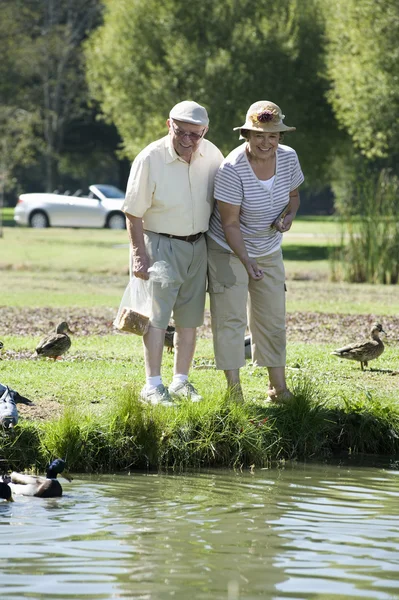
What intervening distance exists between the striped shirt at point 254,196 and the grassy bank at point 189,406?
46.7 inches

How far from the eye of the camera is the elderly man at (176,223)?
362 inches

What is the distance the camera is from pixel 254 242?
9.50 m

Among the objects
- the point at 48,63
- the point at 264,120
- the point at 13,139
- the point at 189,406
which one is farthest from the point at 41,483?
the point at 48,63

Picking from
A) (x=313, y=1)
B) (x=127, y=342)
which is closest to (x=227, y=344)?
(x=127, y=342)

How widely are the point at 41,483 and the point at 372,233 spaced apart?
1787 cm

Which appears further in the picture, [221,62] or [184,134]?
[221,62]

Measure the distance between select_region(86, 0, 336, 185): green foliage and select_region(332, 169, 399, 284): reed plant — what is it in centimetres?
792

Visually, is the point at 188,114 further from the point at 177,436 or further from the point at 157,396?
the point at 177,436

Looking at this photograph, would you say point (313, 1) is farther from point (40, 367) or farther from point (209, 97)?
point (40, 367)

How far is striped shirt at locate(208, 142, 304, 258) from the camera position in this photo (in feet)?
30.5

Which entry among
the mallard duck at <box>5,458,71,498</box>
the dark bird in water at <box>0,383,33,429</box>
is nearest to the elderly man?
the dark bird in water at <box>0,383,33,429</box>

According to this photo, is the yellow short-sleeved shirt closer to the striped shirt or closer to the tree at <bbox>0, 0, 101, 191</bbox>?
the striped shirt

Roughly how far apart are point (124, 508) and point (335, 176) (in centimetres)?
4998

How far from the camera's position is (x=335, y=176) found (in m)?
56.5
